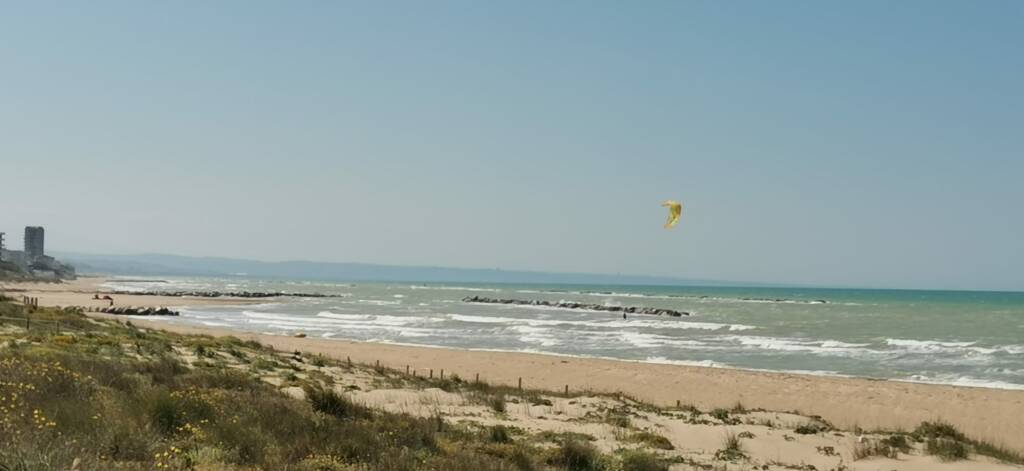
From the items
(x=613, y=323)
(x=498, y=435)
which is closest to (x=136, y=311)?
(x=613, y=323)

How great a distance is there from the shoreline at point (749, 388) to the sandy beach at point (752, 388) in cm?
3

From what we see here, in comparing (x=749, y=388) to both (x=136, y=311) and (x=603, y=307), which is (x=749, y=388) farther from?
(x=603, y=307)

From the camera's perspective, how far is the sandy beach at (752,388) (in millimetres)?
21344

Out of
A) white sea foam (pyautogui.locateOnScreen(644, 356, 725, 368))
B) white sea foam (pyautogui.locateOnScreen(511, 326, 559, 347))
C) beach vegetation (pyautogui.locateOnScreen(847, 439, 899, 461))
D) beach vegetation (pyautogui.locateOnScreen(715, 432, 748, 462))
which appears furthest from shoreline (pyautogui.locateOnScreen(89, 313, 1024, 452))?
white sea foam (pyautogui.locateOnScreen(511, 326, 559, 347))

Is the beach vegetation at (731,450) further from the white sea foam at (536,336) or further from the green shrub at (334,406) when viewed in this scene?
the white sea foam at (536,336)

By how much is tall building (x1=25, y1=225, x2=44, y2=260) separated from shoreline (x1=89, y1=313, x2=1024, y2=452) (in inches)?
7439

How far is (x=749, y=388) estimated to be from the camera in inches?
1041

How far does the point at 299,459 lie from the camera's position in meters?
7.94

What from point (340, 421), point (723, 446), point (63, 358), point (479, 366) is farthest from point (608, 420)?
point (479, 366)

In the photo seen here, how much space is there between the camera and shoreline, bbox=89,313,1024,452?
840 inches

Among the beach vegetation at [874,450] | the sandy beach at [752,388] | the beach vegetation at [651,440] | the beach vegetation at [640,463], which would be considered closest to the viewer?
the beach vegetation at [640,463]

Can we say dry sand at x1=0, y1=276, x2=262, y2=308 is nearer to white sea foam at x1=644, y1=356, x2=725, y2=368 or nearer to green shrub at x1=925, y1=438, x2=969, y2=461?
white sea foam at x1=644, y1=356, x2=725, y2=368

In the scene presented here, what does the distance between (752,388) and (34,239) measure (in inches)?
8230

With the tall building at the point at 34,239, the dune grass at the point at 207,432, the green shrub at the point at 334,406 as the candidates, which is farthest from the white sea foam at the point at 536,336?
the tall building at the point at 34,239
